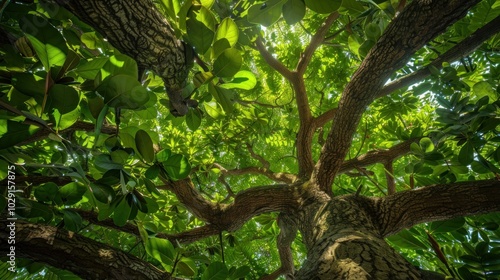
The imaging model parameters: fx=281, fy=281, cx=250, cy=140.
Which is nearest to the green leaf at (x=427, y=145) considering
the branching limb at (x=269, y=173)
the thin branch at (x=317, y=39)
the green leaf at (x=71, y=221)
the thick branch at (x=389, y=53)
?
the thick branch at (x=389, y=53)

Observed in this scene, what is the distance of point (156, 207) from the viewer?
1217 millimetres

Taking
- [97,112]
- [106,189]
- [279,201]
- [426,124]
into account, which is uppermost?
[426,124]

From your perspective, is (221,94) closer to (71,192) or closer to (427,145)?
(71,192)

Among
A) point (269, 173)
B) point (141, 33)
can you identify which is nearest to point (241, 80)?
point (141, 33)

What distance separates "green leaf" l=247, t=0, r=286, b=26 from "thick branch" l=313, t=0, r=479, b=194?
2.15ft

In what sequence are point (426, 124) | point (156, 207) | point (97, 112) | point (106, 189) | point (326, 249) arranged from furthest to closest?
point (426, 124)
point (156, 207)
point (326, 249)
point (106, 189)
point (97, 112)

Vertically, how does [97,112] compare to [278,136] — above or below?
below

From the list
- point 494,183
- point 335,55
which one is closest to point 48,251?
point 494,183

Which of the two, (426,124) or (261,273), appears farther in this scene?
(261,273)

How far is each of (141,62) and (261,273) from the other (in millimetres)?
2847

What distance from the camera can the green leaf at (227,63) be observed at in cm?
82

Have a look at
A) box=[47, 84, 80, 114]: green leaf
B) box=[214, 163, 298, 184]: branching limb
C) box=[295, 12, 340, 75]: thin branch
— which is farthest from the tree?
box=[214, 163, 298, 184]: branching limb

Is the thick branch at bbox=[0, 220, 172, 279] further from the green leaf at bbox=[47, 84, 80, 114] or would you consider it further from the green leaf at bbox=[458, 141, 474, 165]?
the green leaf at bbox=[458, 141, 474, 165]

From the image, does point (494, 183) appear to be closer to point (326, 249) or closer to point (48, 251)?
point (326, 249)
